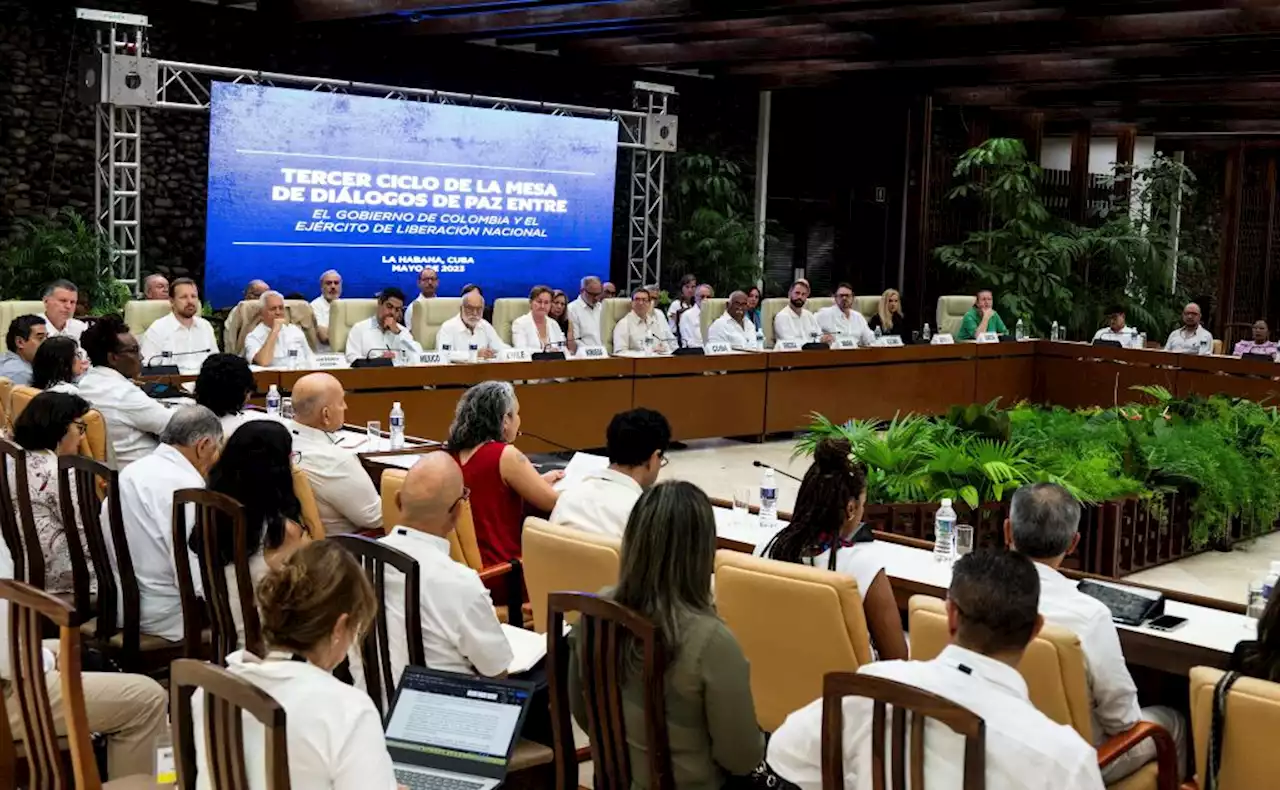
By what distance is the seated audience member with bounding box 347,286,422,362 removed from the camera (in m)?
8.77

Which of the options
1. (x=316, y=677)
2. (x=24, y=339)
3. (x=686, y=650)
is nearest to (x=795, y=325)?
(x=24, y=339)

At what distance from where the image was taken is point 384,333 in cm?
885

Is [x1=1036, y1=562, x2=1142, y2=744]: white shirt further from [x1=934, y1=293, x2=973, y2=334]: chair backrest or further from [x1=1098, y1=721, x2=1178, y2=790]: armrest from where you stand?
[x1=934, y1=293, x2=973, y2=334]: chair backrest

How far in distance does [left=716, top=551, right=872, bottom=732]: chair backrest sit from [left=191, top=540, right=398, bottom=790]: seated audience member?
1.13 m

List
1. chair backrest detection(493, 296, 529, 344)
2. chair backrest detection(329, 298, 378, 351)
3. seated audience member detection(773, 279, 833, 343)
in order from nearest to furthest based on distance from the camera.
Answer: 1. chair backrest detection(329, 298, 378, 351)
2. chair backrest detection(493, 296, 529, 344)
3. seated audience member detection(773, 279, 833, 343)

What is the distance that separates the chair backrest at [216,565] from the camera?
3182 mm

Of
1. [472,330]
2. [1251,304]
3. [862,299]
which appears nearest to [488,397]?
[472,330]

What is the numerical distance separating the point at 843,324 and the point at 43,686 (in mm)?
9414

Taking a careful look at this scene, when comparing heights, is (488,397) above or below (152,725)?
above

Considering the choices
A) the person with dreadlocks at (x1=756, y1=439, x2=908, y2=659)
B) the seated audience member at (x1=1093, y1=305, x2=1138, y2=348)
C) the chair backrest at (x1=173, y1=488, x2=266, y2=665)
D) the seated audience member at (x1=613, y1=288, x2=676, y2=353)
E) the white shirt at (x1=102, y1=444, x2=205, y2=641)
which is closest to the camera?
the chair backrest at (x1=173, y1=488, x2=266, y2=665)

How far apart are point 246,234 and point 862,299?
16.8ft

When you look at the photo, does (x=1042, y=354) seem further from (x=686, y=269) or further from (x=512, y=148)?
(x=512, y=148)

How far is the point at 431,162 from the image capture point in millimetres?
11617

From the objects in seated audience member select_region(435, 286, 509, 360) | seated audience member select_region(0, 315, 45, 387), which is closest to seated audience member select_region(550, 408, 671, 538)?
seated audience member select_region(0, 315, 45, 387)
